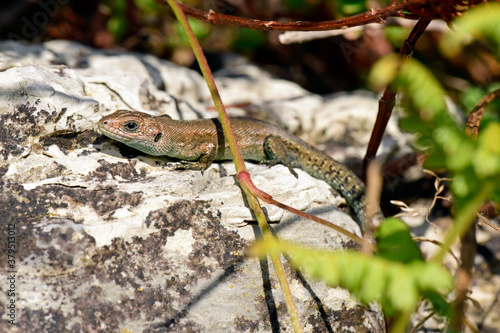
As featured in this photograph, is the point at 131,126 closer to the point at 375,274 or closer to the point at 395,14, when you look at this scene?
the point at 395,14

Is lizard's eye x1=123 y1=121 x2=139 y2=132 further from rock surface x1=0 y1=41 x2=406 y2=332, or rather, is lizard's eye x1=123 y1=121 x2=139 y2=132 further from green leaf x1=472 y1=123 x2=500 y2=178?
green leaf x1=472 y1=123 x2=500 y2=178

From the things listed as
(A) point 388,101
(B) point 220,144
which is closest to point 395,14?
(A) point 388,101

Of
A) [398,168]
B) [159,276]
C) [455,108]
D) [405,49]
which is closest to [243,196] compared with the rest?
[159,276]

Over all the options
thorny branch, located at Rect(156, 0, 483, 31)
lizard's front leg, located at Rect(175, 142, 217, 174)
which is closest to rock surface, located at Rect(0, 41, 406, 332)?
lizard's front leg, located at Rect(175, 142, 217, 174)

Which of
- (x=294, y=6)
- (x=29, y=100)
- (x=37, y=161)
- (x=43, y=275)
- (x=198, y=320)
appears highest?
(x=294, y=6)

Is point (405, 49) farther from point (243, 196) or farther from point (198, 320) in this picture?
point (198, 320)
